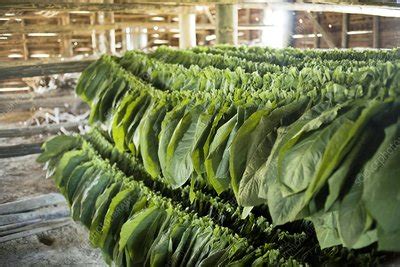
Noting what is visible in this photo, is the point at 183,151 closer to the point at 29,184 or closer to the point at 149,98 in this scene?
the point at 149,98

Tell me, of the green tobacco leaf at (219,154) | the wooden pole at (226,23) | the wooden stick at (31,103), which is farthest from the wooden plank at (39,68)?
the green tobacco leaf at (219,154)

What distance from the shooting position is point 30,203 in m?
3.37

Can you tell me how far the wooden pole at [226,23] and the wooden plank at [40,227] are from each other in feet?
5.81

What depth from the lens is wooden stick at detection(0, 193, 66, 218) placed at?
3275 mm

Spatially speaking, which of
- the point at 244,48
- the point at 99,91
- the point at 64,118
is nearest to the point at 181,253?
the point at 99,91

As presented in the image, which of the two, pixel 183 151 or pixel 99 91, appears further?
pixel 99 91

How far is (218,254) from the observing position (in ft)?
4.27

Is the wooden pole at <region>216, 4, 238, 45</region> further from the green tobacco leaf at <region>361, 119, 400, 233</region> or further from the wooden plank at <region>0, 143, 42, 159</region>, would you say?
the green tobacco leaf at <region>361, 119, 400, 233</region>

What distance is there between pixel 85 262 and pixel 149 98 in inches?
56.8

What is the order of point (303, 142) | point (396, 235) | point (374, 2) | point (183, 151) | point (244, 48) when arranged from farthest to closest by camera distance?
point (244, 48) → point (374, 2) → point (183, 151) → point (303, 142) → point (396, 235)

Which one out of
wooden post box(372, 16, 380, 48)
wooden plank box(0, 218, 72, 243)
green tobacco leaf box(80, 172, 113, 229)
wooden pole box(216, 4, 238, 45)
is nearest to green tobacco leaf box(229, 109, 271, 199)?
green tobacco leaf box(80, 172, 113, 229)

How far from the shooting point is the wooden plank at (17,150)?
11.3 ft

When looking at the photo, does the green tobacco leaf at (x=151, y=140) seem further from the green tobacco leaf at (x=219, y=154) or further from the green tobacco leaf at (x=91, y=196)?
the green tobacco leaf at (x=91, y=196)

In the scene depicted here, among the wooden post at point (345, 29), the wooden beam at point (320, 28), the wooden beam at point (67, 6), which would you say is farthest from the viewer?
the wooden post at point (345, 29)
